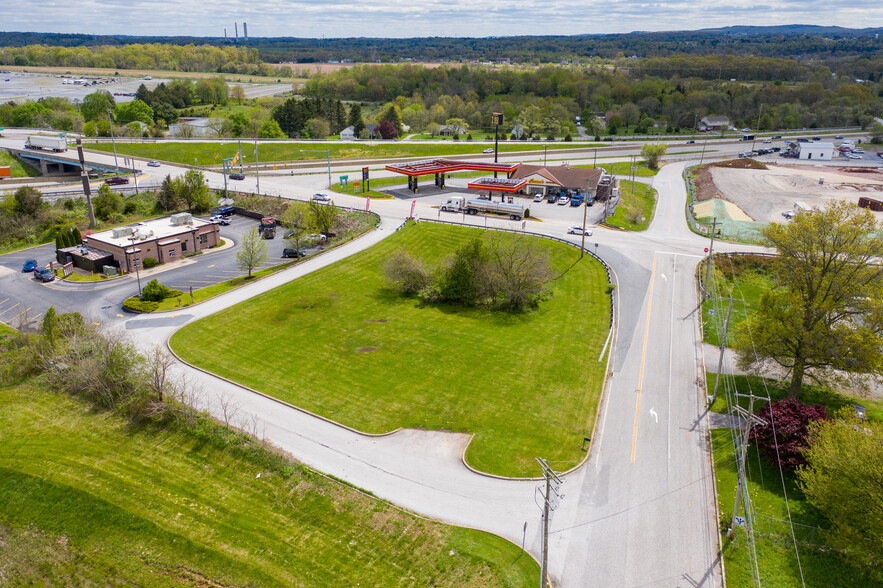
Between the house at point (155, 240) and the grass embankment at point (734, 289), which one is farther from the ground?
the house at point (155, 240)

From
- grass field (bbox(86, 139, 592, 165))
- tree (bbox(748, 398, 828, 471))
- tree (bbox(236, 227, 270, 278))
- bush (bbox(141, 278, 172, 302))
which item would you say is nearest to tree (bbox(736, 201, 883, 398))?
tree (bbox(748, 398, 828, 471))

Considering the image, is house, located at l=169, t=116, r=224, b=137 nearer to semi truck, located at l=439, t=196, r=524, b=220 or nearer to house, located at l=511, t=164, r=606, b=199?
semi truck, located at l=439, t=196, r=524, b=220

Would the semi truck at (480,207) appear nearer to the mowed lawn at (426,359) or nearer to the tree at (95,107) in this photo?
the mowed lawn at (426,359)

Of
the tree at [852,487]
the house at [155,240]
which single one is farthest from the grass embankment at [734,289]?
the house at [155,240]

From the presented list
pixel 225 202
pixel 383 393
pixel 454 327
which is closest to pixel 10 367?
pixel 383 393

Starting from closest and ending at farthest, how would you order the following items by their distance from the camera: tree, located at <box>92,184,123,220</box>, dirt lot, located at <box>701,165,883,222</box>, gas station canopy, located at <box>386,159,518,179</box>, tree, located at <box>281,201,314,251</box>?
tree, located at <box>281,201,314,251</box>
tree, located at <box>92,184,123,220</box>
gas station canopy, located at <box>386,159,518,179</box>
dirt lot, located at <box>701,165,883,222</box>
